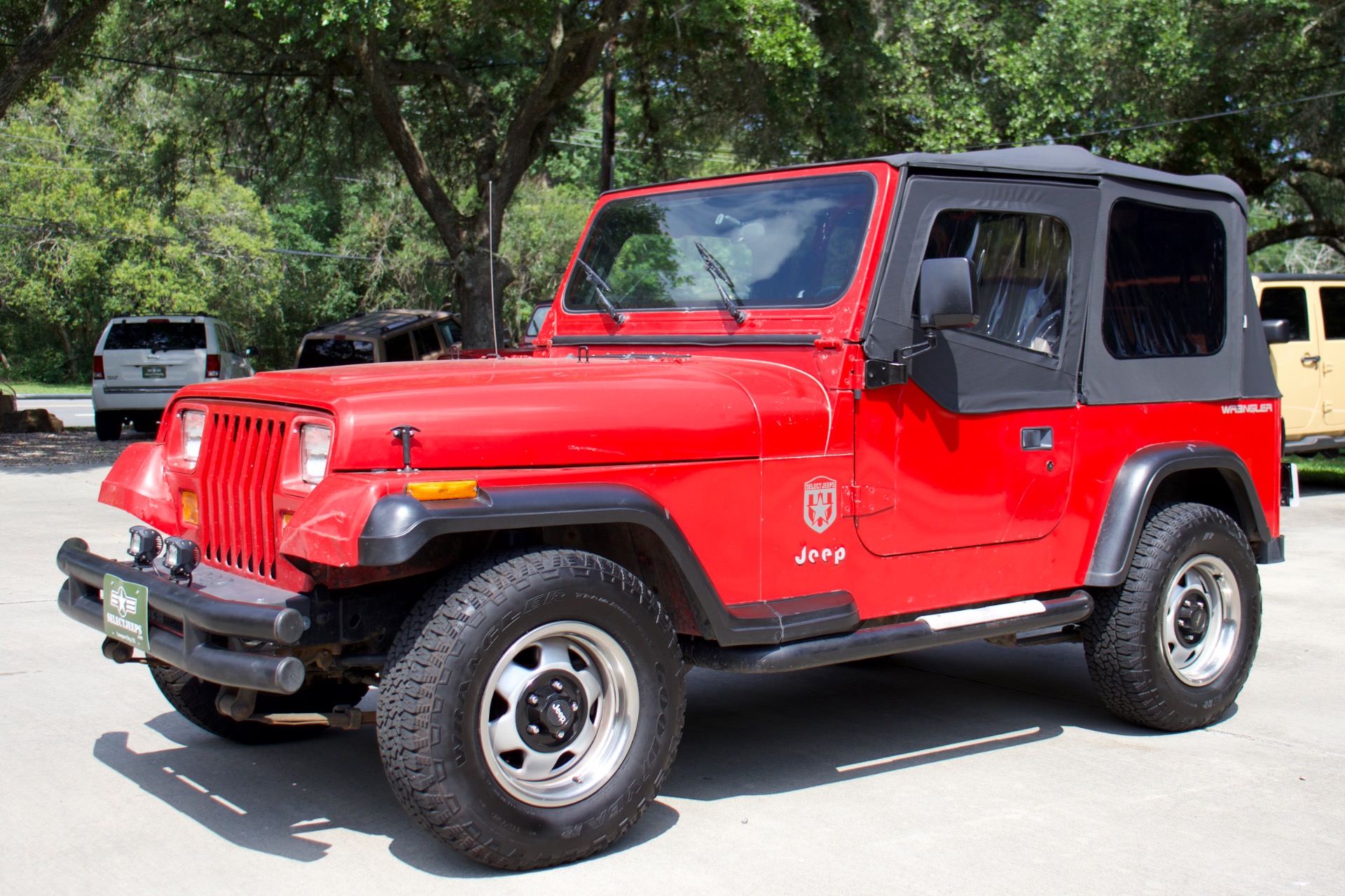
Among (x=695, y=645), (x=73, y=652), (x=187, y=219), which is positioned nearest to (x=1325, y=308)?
(x=695, y=645)

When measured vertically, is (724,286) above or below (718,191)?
below

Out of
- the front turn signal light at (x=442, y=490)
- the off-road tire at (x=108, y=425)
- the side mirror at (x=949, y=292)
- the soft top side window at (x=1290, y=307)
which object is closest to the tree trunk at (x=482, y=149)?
the off-road tire at (x=108, y=425)

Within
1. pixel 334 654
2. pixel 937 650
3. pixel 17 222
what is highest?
pixel 17 222

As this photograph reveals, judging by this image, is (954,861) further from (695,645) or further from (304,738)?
(304,738)

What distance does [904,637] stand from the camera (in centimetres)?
441

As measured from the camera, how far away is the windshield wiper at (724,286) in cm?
475

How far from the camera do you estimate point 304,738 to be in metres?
5.15

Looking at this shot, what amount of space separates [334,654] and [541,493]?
820 mm

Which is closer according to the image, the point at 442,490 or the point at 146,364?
the point at 442,490

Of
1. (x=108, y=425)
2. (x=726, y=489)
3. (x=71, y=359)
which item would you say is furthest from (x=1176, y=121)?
(x=71, y=359)

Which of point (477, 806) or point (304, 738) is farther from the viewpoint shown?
point (304, 738)

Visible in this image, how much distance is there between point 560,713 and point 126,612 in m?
1.38

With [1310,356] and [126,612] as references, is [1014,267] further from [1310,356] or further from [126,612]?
[1310,356]

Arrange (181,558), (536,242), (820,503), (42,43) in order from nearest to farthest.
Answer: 1. (181,558)
2. (820,503)
3. (42,43)
4. (536,242)
